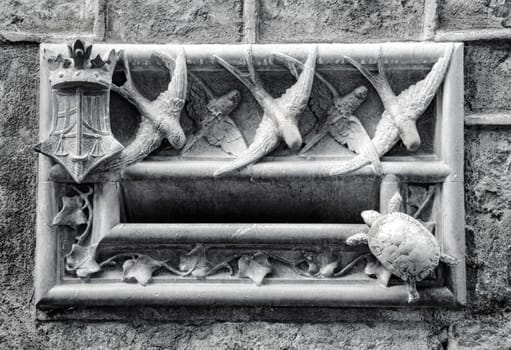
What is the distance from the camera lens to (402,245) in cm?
199

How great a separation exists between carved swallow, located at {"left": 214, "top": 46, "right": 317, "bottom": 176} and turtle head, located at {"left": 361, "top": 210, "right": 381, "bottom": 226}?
0.33 m

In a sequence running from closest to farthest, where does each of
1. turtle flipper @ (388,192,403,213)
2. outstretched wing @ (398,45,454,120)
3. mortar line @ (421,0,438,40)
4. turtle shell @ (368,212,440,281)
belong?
turtle shell @ (368,212,440,281), turtle flipper @ (388,192,403,213), outstretched wing @ (398,45,454,120), mortar line @ (421,0,438,40)

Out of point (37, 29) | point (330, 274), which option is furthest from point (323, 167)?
point (37, 29)

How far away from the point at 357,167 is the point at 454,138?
13.7 inches

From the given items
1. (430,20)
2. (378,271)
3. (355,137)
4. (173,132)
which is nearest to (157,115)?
(173,132)

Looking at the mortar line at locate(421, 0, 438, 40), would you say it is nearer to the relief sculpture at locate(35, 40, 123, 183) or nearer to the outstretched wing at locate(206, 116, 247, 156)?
the outstretched wing at locate(206, 116, 247, 156)

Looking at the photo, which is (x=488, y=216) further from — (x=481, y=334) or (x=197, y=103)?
(x=197, y=103)

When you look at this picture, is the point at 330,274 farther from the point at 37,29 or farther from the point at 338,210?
the point at 37,29

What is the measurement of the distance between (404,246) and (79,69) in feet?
3.89

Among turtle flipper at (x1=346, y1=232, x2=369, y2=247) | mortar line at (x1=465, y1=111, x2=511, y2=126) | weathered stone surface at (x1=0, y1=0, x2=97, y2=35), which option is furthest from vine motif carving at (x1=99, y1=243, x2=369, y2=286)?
weathered stone surface at (x1=0, y1=0, x2=97, y2=35)

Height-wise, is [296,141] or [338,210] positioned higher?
[296,141]

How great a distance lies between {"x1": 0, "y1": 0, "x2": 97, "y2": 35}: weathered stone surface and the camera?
237 centimetres

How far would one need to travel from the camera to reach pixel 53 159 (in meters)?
2.15

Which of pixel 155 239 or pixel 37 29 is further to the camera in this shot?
pixel 37 29
